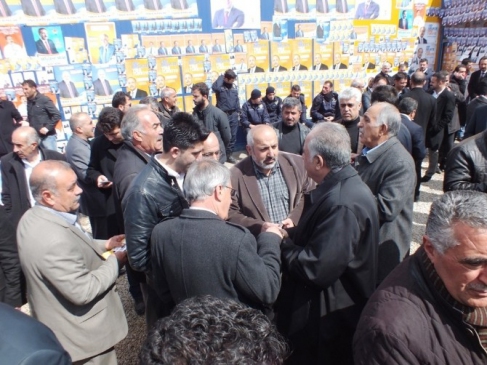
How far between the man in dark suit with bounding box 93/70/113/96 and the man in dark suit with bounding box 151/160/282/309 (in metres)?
7.08

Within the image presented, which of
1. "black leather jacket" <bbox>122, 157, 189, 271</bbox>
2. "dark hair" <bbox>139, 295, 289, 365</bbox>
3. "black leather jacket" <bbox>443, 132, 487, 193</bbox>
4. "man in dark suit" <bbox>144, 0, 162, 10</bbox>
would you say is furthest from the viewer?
"man in dark suit" <bbox>144, 0, 162, 10</bbox>

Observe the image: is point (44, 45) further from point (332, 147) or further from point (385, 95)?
point (332, 147)

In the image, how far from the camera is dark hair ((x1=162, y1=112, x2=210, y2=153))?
246cm

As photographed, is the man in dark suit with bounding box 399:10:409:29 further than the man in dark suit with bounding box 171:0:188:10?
Yes

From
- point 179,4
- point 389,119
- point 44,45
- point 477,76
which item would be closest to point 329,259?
point 389,119

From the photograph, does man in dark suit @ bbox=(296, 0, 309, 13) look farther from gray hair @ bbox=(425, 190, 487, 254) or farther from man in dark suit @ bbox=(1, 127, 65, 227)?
gray hair @ bbox=(425, 190, 487, 254)

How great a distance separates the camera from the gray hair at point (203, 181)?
1.88 m

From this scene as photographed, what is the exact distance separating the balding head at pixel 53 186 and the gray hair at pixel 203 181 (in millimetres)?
792

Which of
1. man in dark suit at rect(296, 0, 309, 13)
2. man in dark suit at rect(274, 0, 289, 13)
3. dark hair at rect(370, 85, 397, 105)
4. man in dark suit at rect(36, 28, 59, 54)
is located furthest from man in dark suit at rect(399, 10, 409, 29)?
man in dark suit at rect(36, 28, 59, 54)

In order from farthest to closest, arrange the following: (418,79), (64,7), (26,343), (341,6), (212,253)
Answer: (341,6), (64,7), (418,79), (212,253), (26,343)

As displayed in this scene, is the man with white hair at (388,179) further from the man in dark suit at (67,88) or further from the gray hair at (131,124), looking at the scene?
the man in dark suit at (67,88)

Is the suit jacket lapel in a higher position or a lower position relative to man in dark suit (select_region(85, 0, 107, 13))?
lower

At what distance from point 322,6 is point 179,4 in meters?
3.87

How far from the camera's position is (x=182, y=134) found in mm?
2467
